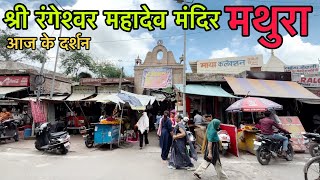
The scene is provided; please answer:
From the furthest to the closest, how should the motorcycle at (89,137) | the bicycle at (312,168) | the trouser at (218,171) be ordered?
the motorcycle at (89,137) → the trouser at (218,171) → the bicycle at (312,168)

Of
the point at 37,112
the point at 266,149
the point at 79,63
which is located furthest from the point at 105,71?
the point at 266,149

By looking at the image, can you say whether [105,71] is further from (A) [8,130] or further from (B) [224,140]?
(B) [224,140]

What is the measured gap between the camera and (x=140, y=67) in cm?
1945

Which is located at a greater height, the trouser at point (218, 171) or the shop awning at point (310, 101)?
the shop awning at point (310, 101)

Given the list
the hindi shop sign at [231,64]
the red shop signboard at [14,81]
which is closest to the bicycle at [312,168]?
the red shop signboard at [14,81]

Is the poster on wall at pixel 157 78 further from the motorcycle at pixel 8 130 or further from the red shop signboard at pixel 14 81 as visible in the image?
the motorcycle at pixel 8 130

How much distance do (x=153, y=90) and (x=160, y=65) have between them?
5.96ft

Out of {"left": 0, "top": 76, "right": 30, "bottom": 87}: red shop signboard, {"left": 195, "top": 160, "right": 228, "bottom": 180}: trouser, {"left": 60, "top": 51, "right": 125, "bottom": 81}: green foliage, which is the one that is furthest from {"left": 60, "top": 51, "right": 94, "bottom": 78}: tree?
{"left": 195, "top": 160, "right": 228, "bottom": 180}: trouser

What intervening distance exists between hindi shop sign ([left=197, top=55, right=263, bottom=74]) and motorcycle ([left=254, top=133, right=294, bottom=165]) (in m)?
15.1

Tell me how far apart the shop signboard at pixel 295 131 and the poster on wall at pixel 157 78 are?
28.0ft

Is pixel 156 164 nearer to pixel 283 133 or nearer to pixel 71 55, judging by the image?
pixel 283 133

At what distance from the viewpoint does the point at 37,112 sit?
1421 centimetres

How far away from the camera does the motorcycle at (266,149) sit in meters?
8.78

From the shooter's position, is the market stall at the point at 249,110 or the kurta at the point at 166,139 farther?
the market stall at the point at 249,110
